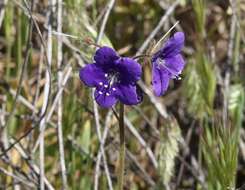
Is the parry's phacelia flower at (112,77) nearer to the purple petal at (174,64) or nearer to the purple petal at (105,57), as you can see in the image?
the purple petal at (105,57)

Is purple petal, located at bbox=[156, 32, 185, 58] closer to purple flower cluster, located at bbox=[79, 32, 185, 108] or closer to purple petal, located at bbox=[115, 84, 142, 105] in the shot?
purple flower cluster, located at bbox=[79, 32, 185, 108]

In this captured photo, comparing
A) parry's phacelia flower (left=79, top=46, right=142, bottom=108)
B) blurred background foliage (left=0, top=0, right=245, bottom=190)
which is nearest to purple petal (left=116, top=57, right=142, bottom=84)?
parry's phacelia flower (left=79, top=46, right=142, bottom=108)

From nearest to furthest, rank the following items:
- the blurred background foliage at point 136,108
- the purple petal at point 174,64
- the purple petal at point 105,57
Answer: the purple petal at point 105,57, the purple petal at point 174,64, the blurred background foliage at point 136,108

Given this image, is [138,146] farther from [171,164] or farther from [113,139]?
[171,164]

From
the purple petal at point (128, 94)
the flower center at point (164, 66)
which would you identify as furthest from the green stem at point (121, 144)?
the flower center at point (164, 66)

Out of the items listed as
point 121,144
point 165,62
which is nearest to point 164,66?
point 165,62

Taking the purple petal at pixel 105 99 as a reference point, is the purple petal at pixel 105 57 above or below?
above

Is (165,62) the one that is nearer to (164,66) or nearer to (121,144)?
(164,66)
